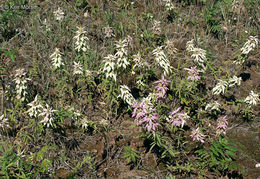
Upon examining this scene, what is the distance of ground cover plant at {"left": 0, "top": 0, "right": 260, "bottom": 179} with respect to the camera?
2.90 m

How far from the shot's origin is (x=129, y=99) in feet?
10.4

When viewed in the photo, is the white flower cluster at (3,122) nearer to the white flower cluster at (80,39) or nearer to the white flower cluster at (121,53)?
the white flower cluster at (80,39)

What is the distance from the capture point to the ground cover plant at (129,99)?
290 centimetres

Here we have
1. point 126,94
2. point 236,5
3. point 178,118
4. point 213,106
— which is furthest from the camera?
point 236,5

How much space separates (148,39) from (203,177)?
2.96m

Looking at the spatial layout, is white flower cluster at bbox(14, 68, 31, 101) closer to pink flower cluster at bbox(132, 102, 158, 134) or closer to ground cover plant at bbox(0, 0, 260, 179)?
ground cover plant at bbox(0, 0, 260, 179)

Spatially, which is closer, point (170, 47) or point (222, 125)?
point (222, 125)

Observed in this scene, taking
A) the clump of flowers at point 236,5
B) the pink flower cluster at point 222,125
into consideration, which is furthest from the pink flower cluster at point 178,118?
the clump of flowers at point 236,5

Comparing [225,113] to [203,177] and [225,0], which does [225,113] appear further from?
[225,0]

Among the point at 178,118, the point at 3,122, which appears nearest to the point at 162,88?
the point at 178,118

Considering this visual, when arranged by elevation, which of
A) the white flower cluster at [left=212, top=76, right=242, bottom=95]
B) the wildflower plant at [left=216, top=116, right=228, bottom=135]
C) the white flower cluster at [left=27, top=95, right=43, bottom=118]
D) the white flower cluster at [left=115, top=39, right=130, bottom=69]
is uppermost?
the white flower cluster at [left=115, top=39, right=130, bottom=69]

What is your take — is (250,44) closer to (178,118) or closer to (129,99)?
(178,118)

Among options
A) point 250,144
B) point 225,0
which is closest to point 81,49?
point 250,144

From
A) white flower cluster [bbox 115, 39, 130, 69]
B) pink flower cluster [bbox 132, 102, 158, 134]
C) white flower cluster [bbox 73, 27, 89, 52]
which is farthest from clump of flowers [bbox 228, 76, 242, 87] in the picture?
white flower cluster [bbox 73, 27, 89, 52]
